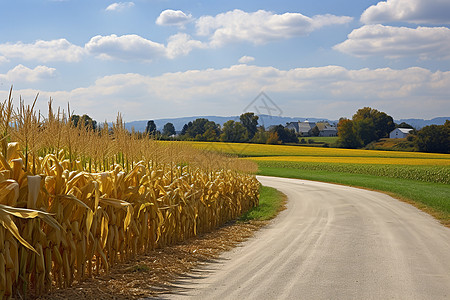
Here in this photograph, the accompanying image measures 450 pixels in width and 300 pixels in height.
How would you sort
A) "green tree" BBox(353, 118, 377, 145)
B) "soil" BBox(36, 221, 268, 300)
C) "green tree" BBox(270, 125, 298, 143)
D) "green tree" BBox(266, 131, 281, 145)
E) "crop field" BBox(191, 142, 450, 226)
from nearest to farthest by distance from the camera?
"soil" BBox(36, 221, 268, 300) < "crop field" BBox(191, 142, 450, 226) < "green tree" BBox(266, 131, 281, 145) < "green tree" BBox(270, 125, 298, 143) < "green tree" BBox(353, 118, 377, 145)

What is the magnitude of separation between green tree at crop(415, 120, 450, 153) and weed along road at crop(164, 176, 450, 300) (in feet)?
213

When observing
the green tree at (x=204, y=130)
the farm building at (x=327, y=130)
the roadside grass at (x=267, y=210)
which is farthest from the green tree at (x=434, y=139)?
the farm building at (x=327, y=130)

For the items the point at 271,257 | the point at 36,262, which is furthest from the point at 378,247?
the point at 36,262

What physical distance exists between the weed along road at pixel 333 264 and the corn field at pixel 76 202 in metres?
1.36

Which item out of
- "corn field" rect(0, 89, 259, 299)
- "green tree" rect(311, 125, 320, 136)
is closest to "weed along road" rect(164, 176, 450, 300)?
"corn field" rect(0, 89, 259, 299)

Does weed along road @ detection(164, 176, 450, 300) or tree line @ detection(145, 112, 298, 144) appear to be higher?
tree line @ detection(145, 112, 298, 144)

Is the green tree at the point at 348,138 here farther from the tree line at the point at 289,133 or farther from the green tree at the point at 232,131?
the green tree at the point at 232,131

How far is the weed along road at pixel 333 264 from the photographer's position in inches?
267

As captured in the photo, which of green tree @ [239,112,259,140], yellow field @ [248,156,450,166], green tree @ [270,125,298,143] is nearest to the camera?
yellow field @ [248,156,450,166]

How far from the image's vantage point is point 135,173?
26.5ft

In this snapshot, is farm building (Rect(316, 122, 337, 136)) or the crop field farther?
farm building (Rect(316, 122, 337, 136))

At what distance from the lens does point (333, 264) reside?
8.68 meters

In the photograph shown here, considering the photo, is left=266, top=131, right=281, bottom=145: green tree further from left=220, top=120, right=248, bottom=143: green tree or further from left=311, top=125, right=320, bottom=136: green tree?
left=311, top=125, right=320, bottom=136: green tree

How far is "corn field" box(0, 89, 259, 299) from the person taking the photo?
5359mm
